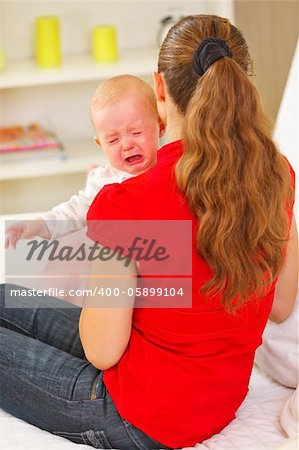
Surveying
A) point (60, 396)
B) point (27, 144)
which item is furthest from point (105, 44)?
point (60, 396)

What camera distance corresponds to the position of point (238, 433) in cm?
139

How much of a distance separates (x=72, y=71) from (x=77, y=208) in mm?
1402

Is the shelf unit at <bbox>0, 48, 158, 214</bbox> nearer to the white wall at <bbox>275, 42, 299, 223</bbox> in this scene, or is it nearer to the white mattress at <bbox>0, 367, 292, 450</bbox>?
the white wall at <bbox>275, 42, 299, 223</bbox>

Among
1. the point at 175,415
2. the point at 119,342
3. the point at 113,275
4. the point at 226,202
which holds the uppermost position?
the point at 226,202

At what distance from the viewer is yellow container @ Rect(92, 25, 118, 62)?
307 cm

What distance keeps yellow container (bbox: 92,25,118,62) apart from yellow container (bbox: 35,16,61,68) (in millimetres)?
144

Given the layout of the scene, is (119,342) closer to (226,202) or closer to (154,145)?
→ (226,202)

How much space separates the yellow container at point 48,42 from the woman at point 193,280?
1.82 meters

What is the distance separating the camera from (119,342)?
128 centimetres

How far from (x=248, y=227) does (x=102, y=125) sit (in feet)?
1.53

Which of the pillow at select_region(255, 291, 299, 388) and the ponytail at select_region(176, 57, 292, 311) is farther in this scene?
the pillow at select_region(255, 291, 299, 388)

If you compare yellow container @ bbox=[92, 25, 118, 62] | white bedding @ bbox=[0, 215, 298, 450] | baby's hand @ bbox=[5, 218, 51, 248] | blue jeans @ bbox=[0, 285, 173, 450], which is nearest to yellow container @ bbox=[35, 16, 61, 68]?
yellow container @ bbox=[92, 25, 118, 62]

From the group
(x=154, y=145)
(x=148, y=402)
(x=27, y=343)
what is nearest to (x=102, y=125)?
(x=154, y=145)

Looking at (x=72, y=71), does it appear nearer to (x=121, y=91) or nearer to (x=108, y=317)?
(x=121, y=91)
